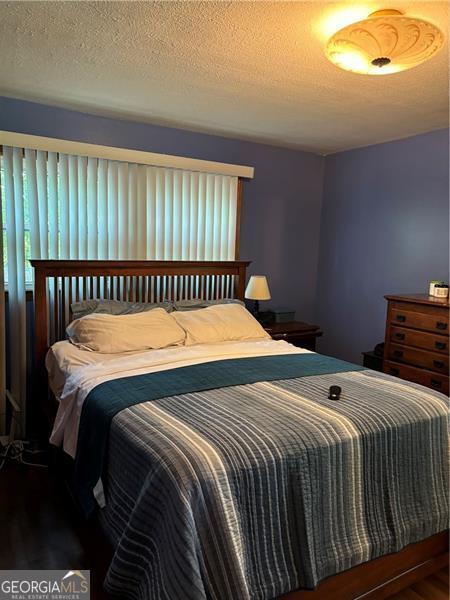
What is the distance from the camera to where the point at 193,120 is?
129 inches

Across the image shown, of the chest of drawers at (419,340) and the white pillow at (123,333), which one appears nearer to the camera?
the white pillow at (123,333)

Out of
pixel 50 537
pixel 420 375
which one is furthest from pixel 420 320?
pixel 50 537

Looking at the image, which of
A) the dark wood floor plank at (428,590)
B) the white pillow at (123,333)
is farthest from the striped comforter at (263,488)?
the white pillow at (123,333)

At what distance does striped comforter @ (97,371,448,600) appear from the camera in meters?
1.34

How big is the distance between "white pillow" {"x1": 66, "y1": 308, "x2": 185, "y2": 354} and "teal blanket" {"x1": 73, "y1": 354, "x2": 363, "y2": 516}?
1.63 ft

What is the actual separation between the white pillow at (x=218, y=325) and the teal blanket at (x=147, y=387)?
477 millimetres

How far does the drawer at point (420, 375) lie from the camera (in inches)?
114

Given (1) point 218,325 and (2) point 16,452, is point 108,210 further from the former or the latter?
(2) point 16,452

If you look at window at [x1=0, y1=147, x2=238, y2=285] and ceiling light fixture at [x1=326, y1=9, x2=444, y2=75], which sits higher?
ceiling light fixture at [x1=326, y1=9, x2=444, y2=75]

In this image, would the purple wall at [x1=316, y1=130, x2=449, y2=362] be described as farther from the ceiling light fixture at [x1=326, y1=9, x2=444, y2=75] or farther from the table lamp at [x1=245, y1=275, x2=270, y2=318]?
the ceiling light fixture at [x1=326, y1=9, x2=444, y2=75]

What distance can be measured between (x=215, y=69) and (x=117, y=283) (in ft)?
5.47

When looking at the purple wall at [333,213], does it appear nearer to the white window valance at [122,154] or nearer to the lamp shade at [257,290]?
the white window valance at [122,154]

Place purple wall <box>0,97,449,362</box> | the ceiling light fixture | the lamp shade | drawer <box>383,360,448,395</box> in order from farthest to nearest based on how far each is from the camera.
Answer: the lamp shade, purple wall <box>0,97,449,362</box>, drawer <box>383,360,448,395</box>, the ceiling light fixture

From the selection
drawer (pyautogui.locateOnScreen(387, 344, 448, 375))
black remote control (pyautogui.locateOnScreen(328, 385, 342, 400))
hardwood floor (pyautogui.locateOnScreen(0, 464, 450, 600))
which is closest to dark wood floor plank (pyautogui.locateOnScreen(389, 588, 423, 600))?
hardwood floor (pyautogui.locateOnScreen(0, 464, 450, 600))
